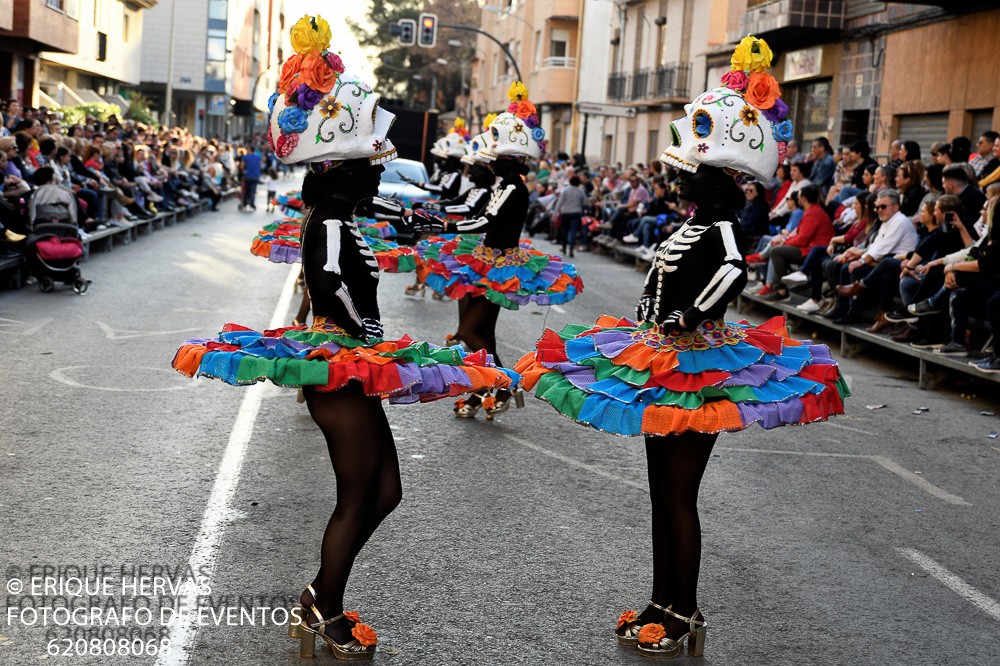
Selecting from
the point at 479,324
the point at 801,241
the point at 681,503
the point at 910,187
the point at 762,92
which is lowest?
the point at 681,503

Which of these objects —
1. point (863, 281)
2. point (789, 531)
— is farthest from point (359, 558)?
point (863, 281)

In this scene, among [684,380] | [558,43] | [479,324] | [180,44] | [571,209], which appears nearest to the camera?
[684,380]

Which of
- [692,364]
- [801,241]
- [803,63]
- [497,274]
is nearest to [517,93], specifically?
[497,274]

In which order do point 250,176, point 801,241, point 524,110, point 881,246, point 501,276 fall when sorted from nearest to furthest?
point 501,276 < point 524,110 < point 881,246 < point 801,241 < point 250,176

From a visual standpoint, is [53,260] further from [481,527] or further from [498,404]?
[481,527]

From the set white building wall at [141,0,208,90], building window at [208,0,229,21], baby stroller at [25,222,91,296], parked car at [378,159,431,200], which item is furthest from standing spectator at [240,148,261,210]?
building window at [208,0,229,21]

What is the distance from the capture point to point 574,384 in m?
4.98

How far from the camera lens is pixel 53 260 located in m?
15.6

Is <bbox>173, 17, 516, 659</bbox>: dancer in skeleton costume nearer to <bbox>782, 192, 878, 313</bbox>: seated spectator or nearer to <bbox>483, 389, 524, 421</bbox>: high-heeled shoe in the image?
<bbox>483, 389, 524, 421</bbox>: high-heeled shoe

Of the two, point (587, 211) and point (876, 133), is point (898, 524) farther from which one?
point (587, 211)

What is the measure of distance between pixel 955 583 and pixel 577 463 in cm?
281

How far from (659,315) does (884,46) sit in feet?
78.0

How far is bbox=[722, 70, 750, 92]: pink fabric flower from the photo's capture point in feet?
17.8

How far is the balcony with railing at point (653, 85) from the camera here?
40.7m
